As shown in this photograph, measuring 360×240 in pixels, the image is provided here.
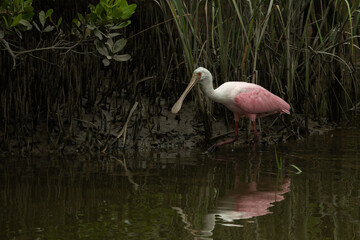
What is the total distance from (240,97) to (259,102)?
181 millimetres

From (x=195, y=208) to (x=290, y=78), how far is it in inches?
118

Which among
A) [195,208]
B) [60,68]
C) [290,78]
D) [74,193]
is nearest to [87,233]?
[195,208]

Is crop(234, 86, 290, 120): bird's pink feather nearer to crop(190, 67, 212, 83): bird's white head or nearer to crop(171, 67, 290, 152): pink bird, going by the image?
crop(171, 67, 290, 152): pink bird

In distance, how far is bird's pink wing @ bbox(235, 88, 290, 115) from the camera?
232 inches

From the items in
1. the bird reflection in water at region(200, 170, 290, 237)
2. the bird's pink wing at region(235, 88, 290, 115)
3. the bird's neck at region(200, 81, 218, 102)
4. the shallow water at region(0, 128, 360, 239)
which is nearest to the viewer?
the shallow water at region(0, 128, 360, 239)

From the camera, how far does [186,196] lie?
416cm

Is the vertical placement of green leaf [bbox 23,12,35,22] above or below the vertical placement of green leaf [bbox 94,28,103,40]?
above

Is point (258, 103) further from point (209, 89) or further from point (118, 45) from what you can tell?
point (118, 45)

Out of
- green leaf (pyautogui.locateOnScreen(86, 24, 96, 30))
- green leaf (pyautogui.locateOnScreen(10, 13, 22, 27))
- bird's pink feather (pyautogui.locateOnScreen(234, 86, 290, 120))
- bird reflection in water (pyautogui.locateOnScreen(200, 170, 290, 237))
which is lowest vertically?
bird reflection in water (pyautogui.locateOnScreen(200, 170, 290, 237))

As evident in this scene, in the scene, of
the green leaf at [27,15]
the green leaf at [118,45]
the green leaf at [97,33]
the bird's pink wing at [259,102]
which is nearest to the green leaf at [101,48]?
the green leaf at [118,45]

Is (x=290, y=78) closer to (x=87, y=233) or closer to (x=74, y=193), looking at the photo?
(x=74, y=193)

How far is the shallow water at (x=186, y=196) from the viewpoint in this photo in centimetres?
→ 332

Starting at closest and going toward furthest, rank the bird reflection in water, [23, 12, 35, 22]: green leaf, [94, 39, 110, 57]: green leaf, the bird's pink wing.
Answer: the bird reflection in water, [23, 12, 35, 22]: green leaf, [94, 39, 110, 57]: green leaf, the bird's pink wing

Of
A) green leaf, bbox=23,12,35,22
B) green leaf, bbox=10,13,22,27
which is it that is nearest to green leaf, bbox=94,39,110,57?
green leaf, bbox=23,12,35,22
